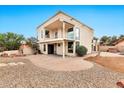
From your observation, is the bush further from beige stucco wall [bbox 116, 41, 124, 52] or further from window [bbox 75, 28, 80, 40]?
beige stucco wall [bbox 116, 41, 124, 52]

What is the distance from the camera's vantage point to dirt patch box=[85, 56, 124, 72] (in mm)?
5195

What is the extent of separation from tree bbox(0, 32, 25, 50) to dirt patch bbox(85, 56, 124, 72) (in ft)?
9.09

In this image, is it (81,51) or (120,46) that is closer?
(120,46)

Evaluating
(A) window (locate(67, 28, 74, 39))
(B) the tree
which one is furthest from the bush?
(B) the tree

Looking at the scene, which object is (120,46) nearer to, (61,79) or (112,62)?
(112,62)

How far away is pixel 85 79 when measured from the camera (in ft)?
13.8

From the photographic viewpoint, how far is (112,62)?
5539 mm

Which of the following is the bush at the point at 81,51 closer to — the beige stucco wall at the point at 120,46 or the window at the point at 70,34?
the window at the point at 70,34

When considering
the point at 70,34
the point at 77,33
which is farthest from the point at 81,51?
the point at 70,34

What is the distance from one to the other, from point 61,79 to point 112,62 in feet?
7.38

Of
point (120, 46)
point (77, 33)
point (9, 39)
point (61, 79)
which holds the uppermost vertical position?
point (77, 33)

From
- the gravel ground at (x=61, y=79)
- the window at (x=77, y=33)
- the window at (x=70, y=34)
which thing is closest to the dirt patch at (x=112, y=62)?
the gravel ground at (x=61, y=79)

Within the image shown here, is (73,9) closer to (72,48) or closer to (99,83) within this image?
(99,83)
